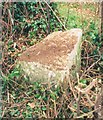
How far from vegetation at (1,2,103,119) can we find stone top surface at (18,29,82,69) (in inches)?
1.7

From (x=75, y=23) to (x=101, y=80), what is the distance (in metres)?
0.51

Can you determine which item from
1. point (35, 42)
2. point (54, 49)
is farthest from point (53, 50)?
point (35, 42)

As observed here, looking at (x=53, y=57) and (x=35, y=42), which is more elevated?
(x=35, y=42)

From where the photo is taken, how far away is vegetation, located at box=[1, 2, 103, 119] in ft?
10.1

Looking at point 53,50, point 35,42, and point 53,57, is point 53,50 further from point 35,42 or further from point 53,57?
point 35,42

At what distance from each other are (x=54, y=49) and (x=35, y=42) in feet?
0.57

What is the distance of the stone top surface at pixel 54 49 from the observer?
311 centimetres

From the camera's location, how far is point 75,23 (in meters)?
3.16

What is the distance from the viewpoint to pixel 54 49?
313 centimetres

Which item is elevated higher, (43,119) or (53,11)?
(53,11)

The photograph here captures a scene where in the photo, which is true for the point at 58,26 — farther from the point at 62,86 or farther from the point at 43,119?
Result: the point at 43,119

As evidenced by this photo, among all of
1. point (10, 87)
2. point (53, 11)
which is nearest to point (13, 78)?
point (10, 87)

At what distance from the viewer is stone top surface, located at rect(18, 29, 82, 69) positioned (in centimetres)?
311

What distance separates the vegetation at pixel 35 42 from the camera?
3.07 m
